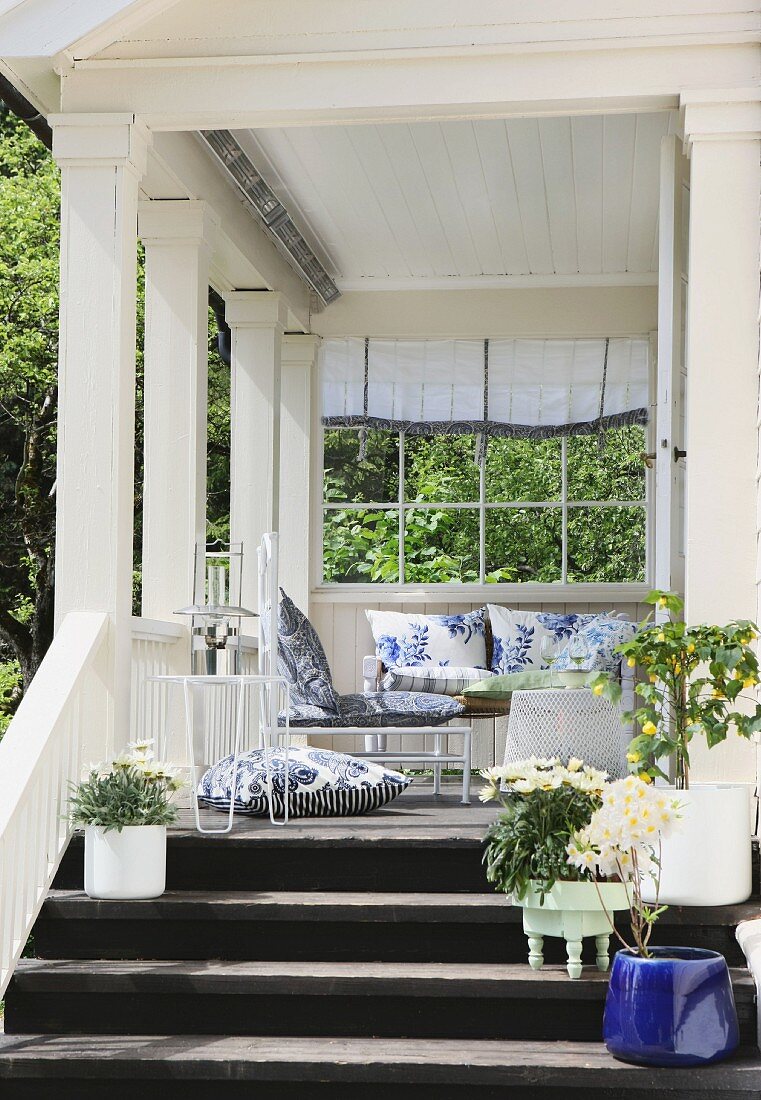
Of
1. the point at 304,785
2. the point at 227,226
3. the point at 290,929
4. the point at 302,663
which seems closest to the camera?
the point at 290,929

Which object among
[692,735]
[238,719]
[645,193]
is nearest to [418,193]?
[645,193]

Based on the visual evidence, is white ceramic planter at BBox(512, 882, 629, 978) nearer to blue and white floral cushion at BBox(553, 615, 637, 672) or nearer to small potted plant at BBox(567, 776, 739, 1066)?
small potted plant at BBox(567, 776, 739, 1066)

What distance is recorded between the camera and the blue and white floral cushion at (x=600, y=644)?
5.53 meters

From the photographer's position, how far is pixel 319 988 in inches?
129

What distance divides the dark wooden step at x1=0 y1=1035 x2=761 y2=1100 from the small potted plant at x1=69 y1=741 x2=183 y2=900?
461 millimetres

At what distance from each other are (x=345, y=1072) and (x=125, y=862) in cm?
89

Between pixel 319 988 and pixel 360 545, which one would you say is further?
pixel 360 545

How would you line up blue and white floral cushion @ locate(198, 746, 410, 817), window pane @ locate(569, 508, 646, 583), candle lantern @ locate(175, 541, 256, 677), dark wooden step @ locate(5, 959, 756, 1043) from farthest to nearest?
window pane @ locate(569, 508, 646, 583)
candle lantern @ locate(175, 541, 256, 677)
blue and white floral cushion @ locate(198, 746, 410, 817)
dark wooden step @ locate(5, 959, 756, 1043)

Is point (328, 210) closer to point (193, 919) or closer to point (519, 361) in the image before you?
point (519, 361)

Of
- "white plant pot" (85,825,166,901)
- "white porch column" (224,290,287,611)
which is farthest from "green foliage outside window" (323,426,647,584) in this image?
"white plant pot" (85,825,166,901)

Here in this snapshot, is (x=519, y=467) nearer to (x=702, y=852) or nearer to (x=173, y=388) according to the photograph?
(x=173, y=388)

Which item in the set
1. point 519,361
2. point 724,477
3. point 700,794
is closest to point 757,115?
point 724,477

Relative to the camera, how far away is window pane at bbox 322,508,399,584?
280 inches

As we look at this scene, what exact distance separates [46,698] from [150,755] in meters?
0.35
